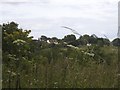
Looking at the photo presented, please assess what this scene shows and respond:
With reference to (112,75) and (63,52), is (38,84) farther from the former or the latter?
(63,52)

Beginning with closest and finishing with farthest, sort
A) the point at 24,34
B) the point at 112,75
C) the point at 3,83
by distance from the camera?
the point at 3,83, the point at 112,75, the point at 24,34

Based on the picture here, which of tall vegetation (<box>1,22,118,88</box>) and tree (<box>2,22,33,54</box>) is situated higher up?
tree (<box>2,22,33,54</box>)

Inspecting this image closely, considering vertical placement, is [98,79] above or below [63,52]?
below

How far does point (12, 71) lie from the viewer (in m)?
4.84

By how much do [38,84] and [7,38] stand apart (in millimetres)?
1452

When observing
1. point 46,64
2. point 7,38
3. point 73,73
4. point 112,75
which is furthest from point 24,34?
point 112,75

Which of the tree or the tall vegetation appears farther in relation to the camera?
the tree

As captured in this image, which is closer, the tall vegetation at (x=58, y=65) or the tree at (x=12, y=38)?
the tall vegetation at (x=58, y=65)

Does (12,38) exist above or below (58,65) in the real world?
above

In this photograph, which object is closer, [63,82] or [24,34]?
[63,82]

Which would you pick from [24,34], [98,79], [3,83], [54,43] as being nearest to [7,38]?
[24,34]

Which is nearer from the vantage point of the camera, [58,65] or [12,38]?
[58,65]

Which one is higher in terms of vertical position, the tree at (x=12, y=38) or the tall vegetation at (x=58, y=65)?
the tree at (x=12, y=38)

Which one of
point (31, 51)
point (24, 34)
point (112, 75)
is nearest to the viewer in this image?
point (112, 75)
